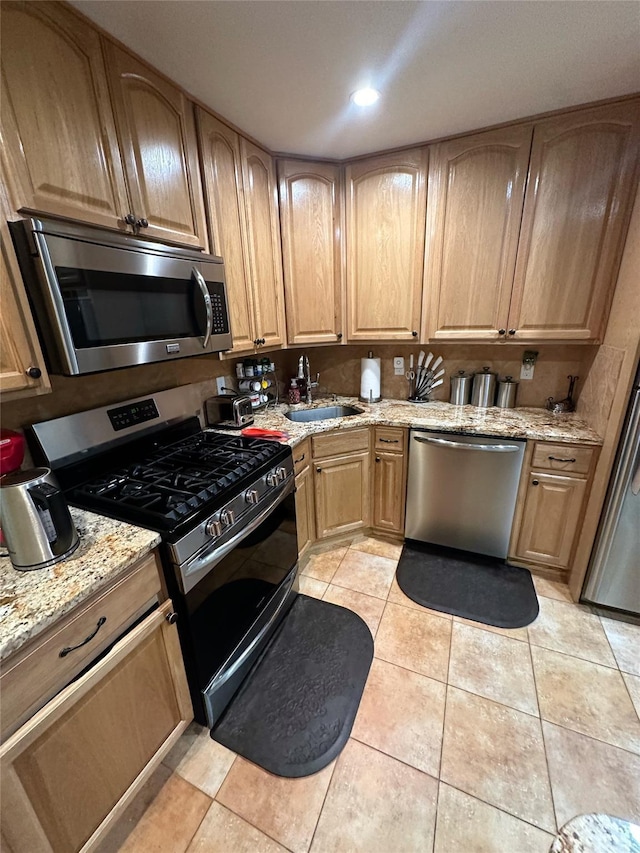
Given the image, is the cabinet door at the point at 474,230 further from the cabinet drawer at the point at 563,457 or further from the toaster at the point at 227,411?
the toaster at the point at 227,411

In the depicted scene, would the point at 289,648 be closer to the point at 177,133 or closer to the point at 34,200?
the point at 34,200

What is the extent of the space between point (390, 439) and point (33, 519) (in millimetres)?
1743

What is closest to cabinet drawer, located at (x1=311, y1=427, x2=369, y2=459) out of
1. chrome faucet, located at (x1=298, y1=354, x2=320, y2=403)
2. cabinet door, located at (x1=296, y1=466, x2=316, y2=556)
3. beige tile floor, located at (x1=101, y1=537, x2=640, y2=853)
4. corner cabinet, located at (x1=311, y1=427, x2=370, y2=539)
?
corner cabinet, located at (x1=311, y1=427, x2=370, y2=539)

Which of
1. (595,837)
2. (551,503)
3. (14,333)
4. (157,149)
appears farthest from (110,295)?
(551,503)

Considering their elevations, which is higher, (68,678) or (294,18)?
(294,18)

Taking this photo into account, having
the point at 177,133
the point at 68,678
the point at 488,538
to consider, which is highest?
the point at 177,133

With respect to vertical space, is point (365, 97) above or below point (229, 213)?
above

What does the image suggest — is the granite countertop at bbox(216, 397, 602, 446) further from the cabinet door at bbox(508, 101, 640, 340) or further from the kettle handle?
the kettle handle

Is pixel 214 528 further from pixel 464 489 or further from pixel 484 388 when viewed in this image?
pixel 484 388

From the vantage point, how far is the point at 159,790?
3.92ft

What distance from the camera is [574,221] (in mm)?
1767

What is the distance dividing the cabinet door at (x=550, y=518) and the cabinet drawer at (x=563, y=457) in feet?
0.18

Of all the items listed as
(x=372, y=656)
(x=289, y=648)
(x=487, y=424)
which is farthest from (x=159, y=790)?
(x=487, y=424)

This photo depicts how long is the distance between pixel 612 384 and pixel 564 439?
0.33 m
